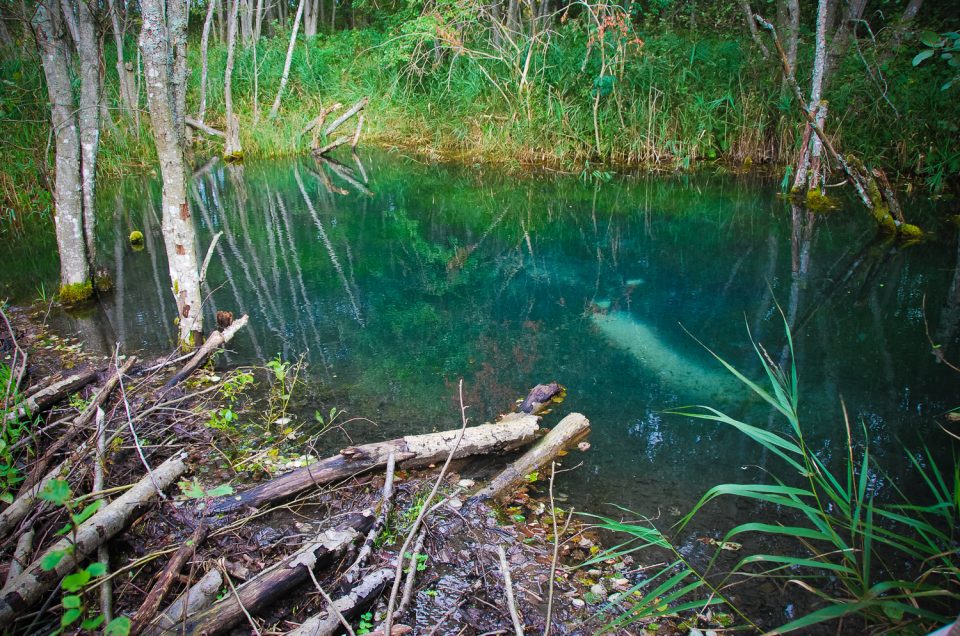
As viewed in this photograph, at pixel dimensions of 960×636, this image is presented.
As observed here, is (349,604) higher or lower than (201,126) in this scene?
lower

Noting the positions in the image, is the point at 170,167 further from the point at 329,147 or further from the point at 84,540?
the point at 329,147

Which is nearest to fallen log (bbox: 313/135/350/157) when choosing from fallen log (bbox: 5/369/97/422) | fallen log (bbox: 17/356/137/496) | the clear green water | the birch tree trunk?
the clear green water

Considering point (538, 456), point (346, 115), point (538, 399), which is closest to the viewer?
point (538, 456)

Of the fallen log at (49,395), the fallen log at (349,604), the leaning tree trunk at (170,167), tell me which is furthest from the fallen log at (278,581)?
the leaning tree trunk at (170,167)

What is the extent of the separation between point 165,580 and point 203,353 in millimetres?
2100

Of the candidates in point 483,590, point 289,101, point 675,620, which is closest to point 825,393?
point 675,620

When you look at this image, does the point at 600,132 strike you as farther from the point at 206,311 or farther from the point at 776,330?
the point at 206,311

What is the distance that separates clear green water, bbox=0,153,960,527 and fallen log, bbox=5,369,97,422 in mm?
997

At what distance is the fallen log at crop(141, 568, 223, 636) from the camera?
1.80 metres

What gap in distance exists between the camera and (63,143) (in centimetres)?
467

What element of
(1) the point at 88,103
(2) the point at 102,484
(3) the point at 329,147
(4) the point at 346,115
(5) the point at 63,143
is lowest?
(2) the point at 102,484

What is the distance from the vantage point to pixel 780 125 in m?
9.73

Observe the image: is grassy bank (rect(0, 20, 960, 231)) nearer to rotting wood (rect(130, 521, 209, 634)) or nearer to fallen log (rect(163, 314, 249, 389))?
fallen log (rect(163, 314, 249, 389))

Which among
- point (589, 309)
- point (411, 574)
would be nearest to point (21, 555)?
point (411, 574)
